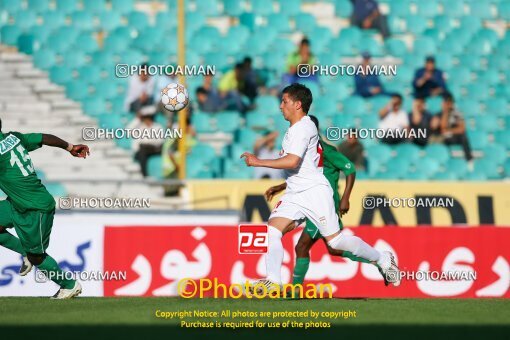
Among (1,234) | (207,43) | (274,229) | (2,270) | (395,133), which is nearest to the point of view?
(274,229)

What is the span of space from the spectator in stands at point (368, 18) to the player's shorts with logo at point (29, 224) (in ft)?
27.6

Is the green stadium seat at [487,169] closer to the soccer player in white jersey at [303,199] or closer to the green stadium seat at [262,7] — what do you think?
the green stadium seat at [262,7]

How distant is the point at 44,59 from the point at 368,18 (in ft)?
16.6

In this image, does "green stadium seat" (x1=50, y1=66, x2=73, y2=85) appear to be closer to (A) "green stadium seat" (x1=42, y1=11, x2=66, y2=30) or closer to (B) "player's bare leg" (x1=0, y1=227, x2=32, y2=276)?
(A) "green stadium seat" (x1=42, y1=11, x2=66, y2=30)

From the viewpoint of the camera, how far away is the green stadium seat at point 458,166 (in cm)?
1501

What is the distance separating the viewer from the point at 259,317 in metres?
7.99

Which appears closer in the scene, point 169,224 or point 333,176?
point 333,176

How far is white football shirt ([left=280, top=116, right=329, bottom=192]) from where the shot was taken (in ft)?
28.3

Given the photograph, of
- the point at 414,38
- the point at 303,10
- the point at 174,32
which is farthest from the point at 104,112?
the point at 414,38

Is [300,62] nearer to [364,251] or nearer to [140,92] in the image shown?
[140,92]

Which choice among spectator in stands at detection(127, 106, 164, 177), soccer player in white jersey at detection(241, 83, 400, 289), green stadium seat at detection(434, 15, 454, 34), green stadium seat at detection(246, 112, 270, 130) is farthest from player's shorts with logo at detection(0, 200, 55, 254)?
green stadium seat at detection(434, 15, 454, 34)

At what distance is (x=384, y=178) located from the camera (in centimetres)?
1470

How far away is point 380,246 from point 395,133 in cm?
383

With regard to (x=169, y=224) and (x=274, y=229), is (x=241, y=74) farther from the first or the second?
(x=274, y=229)
